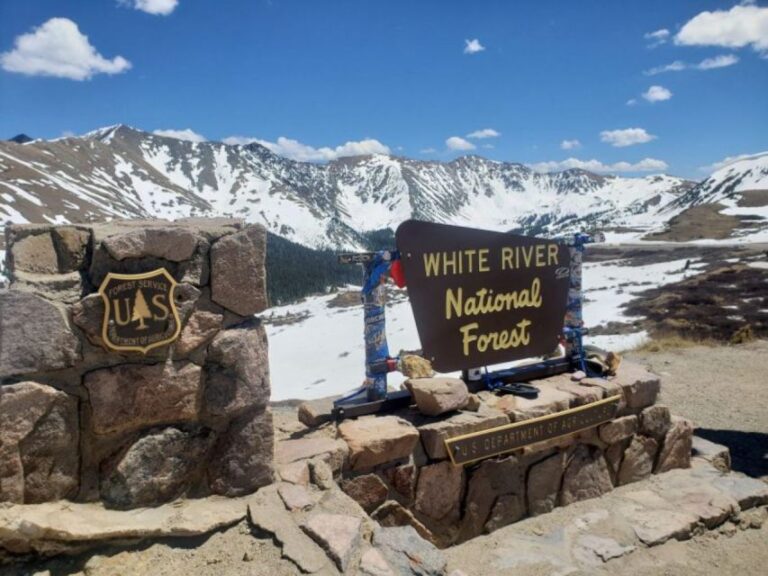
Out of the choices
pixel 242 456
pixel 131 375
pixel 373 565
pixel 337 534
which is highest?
pixel 131 375

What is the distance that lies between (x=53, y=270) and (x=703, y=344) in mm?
15094

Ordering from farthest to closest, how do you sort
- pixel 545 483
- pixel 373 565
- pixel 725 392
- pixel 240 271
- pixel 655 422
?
pixel 725 392 < pixel 655 422 < pixel 545 483 < pixel 240 271 < pixel 373 565

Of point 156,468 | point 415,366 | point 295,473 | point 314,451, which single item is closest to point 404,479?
point 314,451

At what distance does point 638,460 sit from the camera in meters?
6.95

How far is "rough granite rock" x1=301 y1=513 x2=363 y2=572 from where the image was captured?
3698 millimetres

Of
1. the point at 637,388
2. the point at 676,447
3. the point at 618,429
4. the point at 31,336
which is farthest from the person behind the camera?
the point at 676,447

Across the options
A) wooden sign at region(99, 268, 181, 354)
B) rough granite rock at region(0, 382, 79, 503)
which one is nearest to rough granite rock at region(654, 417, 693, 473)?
wooden sign at region(99, 268, 181, 354)

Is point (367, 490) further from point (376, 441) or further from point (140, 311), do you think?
point (140, 311)

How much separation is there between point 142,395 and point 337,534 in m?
1.60

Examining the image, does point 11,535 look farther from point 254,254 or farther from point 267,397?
point 254,254

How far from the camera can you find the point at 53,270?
3.56m

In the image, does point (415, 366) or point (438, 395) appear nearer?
point (438, 395)

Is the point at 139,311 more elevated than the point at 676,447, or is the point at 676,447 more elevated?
the point at 139,311

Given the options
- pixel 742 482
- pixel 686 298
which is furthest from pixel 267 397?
pixel 686 298
